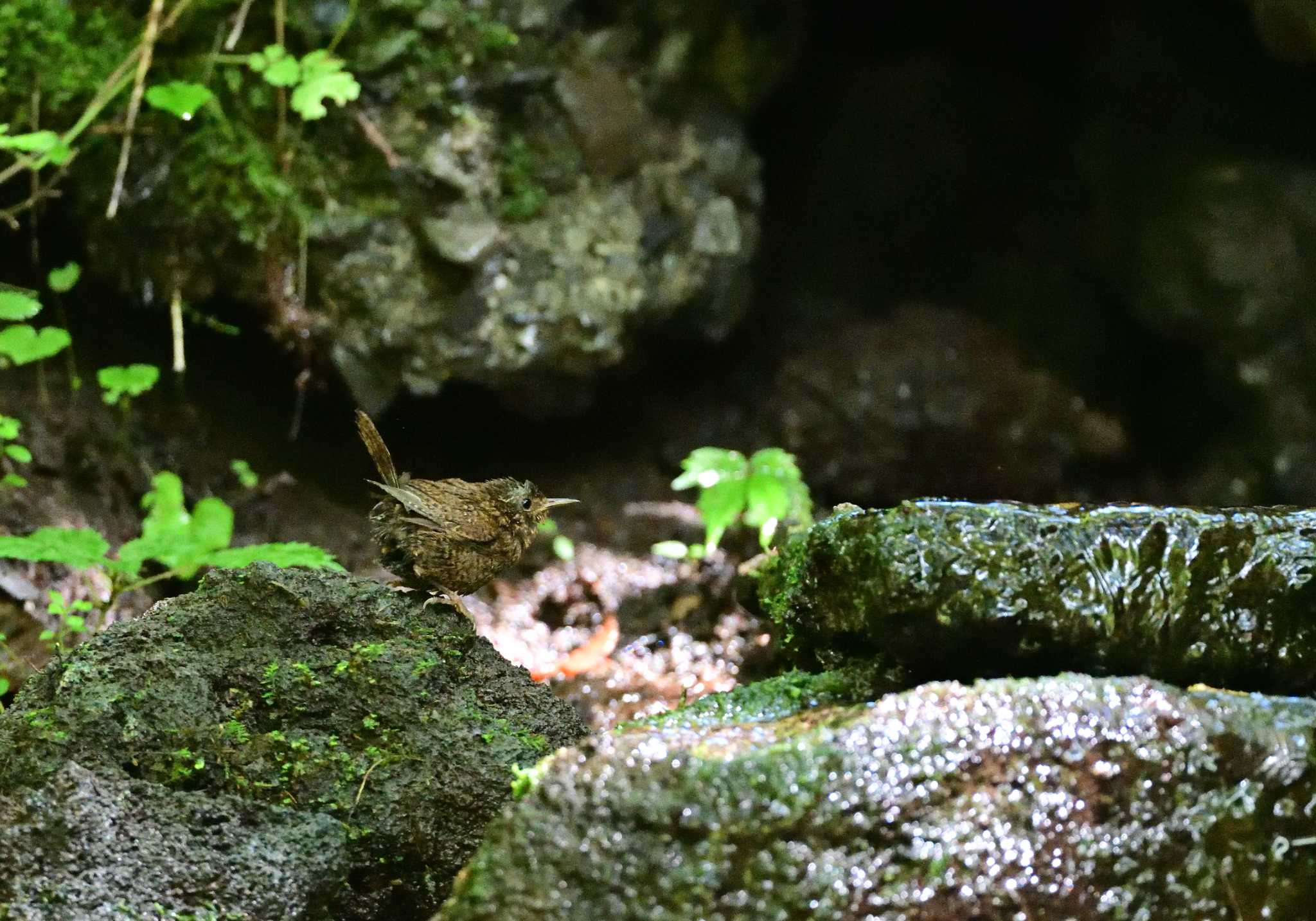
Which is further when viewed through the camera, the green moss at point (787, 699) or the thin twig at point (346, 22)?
the thin twig at point (346, 22)

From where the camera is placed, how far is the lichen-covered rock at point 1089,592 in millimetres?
2174

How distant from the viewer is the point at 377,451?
324 centimetres

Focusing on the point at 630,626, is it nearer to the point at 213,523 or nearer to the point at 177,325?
the point at 213,523

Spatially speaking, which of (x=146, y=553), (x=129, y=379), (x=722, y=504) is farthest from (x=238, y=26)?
(x=722, y=504)

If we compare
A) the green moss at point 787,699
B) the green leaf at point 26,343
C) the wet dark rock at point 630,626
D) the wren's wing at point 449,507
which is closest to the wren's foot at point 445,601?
the wren's wing at point 449,507

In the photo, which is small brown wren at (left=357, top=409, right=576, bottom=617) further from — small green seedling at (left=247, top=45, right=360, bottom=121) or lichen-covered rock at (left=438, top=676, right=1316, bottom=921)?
small green seedling at (left=247, top=45, right=360, bottom=121)

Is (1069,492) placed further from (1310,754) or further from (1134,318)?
(1310,754)

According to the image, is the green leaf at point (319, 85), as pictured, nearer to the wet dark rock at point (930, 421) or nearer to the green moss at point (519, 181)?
the green moss at point (519, 181)

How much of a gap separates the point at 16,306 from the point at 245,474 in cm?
186

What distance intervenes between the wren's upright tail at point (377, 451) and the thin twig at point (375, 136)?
2.22 metres

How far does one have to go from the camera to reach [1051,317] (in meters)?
7.04

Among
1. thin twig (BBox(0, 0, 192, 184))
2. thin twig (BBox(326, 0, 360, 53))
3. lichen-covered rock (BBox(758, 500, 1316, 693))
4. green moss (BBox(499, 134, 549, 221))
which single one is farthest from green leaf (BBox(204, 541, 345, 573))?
thin twig (BBox(326, 0, 360, 53))

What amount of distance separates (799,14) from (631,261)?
1.86 metres

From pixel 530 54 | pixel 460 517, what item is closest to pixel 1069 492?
pixel 530 54
